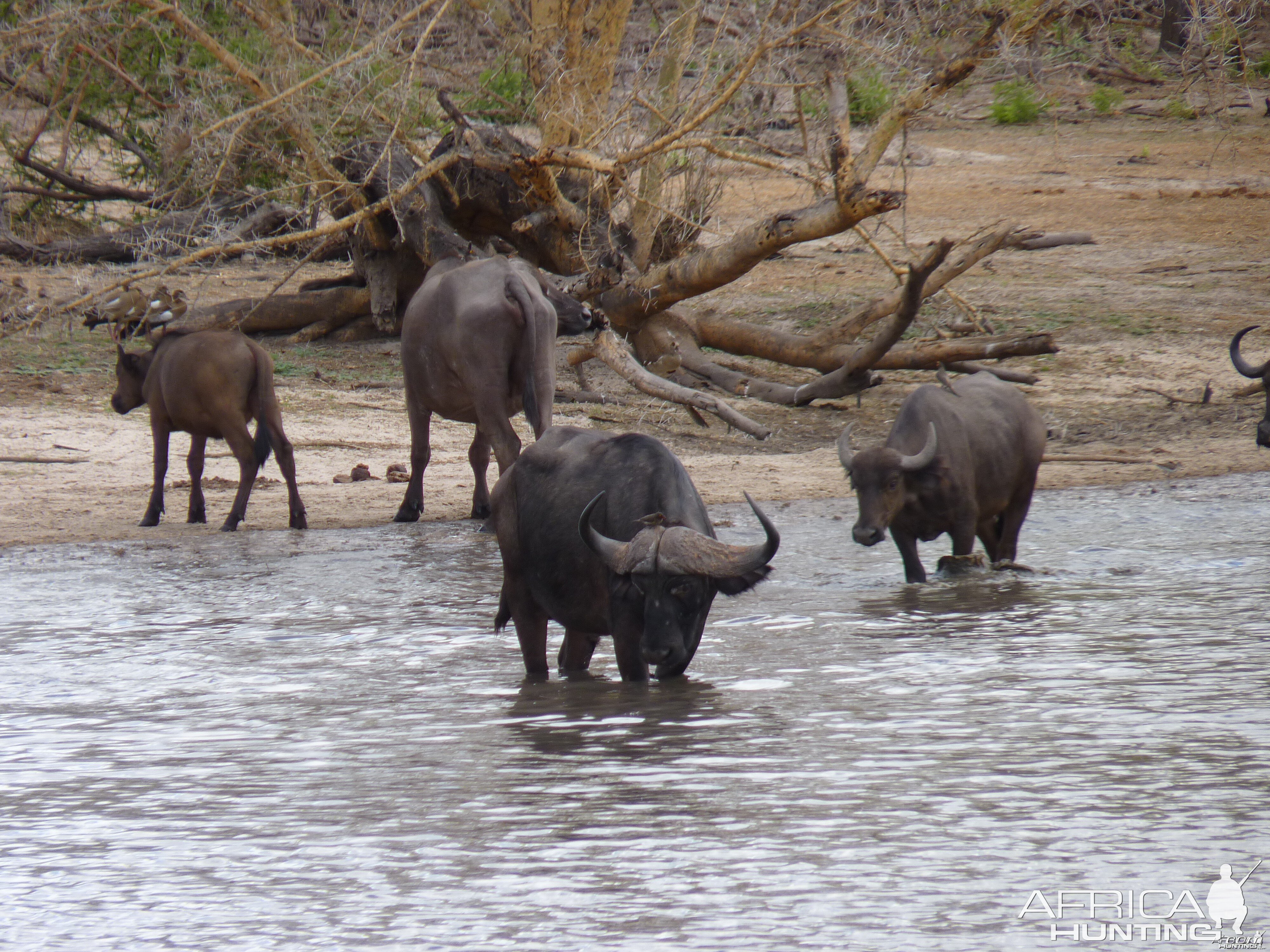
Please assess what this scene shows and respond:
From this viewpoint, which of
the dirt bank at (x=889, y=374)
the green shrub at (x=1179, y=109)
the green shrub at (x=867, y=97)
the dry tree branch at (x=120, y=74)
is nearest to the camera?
the dirt bank at (x=889, y=374)

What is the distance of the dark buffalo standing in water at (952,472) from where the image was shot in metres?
8.18

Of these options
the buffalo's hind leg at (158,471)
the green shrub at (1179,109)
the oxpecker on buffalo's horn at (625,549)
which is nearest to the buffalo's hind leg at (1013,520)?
the oxpecker on buffalo's horn at (625,549)

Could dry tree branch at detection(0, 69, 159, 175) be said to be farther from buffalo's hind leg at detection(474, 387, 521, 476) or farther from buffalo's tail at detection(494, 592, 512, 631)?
buffalo's tail at detection(494, 592, 512, 631)

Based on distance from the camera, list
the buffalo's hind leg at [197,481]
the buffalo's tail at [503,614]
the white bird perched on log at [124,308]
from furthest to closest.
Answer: the white bird perched on log at [124,308] < the buffalo's hind leg at [197,481] < the buffalo's tail at [503,614]

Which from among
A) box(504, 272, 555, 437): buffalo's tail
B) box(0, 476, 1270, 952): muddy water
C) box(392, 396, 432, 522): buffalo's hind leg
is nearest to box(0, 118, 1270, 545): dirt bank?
box(392, 396, 432, 522): buffalo's hind leg

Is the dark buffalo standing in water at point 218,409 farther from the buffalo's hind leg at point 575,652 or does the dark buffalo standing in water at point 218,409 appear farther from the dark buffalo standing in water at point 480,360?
the buffalo's hind leg at point 575,652

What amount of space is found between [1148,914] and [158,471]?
833cm

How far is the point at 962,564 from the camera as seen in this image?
858 centimetres

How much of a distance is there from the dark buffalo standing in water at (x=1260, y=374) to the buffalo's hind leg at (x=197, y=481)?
24.0 ft

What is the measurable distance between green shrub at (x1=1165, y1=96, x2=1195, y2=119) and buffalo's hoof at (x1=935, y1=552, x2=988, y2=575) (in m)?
7.94

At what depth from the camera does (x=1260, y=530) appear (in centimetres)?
948

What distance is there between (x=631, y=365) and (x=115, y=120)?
8.88m

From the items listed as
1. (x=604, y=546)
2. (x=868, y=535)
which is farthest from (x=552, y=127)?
(x=604, y=546)

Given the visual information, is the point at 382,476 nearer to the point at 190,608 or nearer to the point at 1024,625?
the point at 190,608
